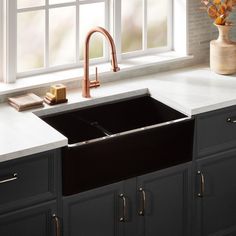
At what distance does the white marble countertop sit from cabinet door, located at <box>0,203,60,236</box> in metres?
0.34

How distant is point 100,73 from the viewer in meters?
5.03

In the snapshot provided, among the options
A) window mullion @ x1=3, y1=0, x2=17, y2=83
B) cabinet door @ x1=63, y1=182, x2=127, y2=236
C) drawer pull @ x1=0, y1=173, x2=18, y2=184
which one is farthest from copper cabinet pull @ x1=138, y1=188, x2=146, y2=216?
window mullion @ x1=3, y1=0, x2=17, y2=83

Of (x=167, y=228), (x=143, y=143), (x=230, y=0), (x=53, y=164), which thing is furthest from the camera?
(x=230, y=0)

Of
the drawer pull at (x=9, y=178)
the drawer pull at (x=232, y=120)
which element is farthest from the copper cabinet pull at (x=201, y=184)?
the drawer pull at (x=9, y=178)

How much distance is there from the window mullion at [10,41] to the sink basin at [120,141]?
42 centimetres

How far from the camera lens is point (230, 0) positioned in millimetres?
5109

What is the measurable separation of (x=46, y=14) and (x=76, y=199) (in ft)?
4.30

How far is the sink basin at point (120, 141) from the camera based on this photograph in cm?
423

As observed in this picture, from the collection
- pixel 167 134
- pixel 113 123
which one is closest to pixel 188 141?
pixel 167 134

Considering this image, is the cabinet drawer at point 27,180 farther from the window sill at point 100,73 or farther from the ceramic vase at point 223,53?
the ceramic vase at point 223,53

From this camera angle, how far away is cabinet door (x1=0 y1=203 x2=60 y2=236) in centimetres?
408

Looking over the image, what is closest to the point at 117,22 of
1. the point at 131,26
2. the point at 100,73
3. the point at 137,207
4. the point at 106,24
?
the point at 106,24

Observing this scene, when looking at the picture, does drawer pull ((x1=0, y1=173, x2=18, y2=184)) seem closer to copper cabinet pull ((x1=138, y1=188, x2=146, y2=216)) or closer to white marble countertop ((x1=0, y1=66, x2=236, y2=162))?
white marble countertop ((x1=0, y1=66, x2=236, y2=162))

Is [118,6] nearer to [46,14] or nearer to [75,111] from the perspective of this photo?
[46,14]
